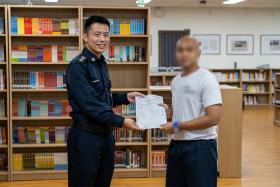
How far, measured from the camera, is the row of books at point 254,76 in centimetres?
1315

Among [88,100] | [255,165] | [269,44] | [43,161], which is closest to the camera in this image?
[88,100]

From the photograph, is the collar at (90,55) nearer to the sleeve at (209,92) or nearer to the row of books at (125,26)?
the sleeve at (209,92)

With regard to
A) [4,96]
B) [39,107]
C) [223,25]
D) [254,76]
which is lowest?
[39,107]

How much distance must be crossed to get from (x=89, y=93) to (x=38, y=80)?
2.69 metres

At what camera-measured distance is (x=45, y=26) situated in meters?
5.17

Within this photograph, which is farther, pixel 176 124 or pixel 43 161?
pixel 43 161

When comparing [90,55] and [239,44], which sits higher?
[239,44]

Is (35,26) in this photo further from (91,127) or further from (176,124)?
(176,124)

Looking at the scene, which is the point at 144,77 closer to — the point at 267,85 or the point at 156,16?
the point at 156,16

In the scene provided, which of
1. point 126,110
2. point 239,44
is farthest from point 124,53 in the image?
point 239,44

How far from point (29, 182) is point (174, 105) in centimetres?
319

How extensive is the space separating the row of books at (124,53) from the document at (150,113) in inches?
93.9

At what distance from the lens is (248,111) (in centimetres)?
1228

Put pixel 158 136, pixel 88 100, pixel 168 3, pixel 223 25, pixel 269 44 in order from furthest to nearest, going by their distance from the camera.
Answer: pixel 269 44 → pixel 223 25 → pixel 168 3 → pixel 158 136 → pixel 88 100
